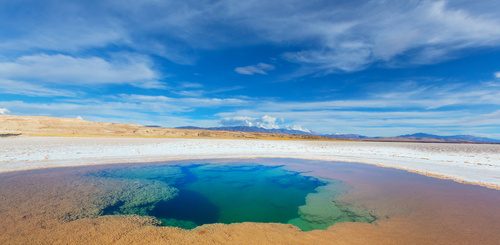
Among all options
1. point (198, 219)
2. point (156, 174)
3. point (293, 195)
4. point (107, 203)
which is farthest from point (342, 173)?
point (107, 203)

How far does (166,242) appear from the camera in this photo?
4688 mm

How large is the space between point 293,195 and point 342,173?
5707 mm

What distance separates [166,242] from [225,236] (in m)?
1.32

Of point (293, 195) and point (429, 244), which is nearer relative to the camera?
point (429, 244)

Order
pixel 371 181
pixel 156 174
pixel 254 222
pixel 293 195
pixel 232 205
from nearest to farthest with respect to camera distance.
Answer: pixel 254 222, pixel 232 205, pixel 293 195, pixel 371 181, pixel 156 174

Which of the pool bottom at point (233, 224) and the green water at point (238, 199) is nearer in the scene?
the pool bottom at point (233, 224)

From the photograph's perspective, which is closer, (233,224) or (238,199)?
(233,224)

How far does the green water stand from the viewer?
6.62 metres

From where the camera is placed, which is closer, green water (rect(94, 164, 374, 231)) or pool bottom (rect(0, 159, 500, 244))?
pool bottom (rect(0, 159, 500, 244))

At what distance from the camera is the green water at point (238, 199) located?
6.62m

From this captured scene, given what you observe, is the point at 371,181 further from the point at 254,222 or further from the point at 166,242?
the point at 166,242

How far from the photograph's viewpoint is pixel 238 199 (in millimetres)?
8766

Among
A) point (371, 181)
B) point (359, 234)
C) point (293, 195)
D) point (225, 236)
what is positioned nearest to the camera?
point (225, 236)

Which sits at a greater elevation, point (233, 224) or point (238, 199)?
point (233, 224)
